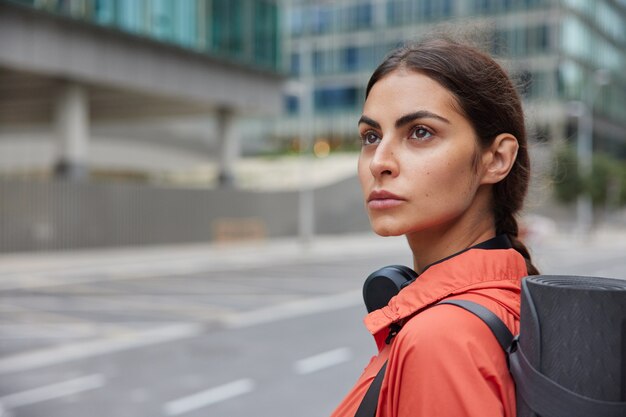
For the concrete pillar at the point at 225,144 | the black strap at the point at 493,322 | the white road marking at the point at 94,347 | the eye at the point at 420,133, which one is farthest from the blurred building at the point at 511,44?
the black strap at the point at 493,322

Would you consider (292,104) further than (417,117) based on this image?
Yes

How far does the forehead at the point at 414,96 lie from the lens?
4.63ft

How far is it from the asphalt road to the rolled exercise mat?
0.95 m

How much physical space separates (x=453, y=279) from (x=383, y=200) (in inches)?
8.4

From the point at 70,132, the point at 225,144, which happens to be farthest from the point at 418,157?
the point at 225,144

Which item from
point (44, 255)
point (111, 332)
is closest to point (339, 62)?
point (44, 255)

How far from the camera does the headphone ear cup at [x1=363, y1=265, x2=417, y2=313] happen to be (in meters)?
1.49

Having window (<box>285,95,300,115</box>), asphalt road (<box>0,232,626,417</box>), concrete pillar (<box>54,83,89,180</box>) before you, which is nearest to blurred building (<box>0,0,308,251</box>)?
concrete pillar (<box>54,83,89,180</box>)

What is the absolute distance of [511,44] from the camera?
4703 centimetres

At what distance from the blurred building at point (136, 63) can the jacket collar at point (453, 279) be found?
2415 centimetres

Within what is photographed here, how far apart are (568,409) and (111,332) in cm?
1020

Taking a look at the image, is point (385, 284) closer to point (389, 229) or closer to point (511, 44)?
point (389, 229)

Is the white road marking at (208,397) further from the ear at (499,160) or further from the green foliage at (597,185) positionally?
the green foliage at (597,185)

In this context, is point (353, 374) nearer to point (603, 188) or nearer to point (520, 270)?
point (520, 270)
